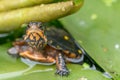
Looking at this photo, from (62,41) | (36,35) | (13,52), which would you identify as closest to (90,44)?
(62,41)

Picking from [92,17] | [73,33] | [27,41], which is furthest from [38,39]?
[92,17]

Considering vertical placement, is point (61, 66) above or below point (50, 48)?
below

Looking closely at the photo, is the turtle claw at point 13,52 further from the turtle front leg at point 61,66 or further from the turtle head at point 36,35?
the turtle front leg at point 61,66

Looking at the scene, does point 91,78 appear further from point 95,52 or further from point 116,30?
point 116,30

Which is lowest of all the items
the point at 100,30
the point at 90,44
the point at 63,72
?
the point at 63,72

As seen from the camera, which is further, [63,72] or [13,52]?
[13,52]

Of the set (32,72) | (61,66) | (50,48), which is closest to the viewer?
(32,72)

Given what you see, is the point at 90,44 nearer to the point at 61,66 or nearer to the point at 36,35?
the point at 61,66
